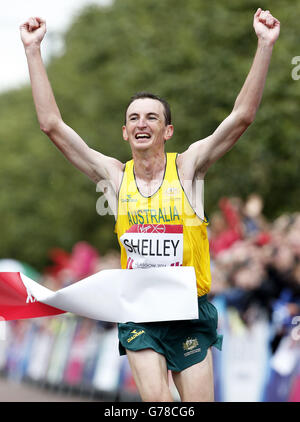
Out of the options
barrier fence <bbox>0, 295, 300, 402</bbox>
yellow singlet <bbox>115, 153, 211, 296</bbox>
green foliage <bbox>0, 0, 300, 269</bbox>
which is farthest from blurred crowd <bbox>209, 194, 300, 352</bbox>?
yellow singlet <bbox>115, 153, 211, 296</bbox>

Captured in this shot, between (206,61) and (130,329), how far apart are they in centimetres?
1072

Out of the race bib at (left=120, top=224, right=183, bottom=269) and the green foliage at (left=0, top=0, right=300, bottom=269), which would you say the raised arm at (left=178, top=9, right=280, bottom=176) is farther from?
the green foliage at (left=0, top=0, right=300, bottom=269)

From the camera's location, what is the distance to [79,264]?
56.4ft

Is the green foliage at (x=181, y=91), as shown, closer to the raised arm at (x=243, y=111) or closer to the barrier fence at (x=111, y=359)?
the barrier fence at (x=111, y=359)

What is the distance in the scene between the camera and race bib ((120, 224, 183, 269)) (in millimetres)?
5586

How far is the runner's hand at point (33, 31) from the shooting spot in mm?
5801

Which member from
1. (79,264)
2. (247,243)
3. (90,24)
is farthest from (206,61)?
(90,24)

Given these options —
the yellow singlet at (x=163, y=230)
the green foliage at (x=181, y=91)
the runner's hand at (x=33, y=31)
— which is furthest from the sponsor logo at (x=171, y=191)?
the green foliage at (x=181, y=91)

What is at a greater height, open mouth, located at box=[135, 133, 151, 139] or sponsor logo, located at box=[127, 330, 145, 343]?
open mouth, located at box=[135, 133, 151, 139]

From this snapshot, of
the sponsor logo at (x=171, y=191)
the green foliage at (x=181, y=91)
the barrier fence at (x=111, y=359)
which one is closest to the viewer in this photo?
the sponsor logo at (x=171, y=191)

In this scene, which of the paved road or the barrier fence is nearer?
the barrier fence

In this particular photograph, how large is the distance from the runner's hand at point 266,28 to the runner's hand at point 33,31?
137 cm

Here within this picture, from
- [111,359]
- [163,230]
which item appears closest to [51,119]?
[163,230]

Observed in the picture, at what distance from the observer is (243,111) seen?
5.57 m
